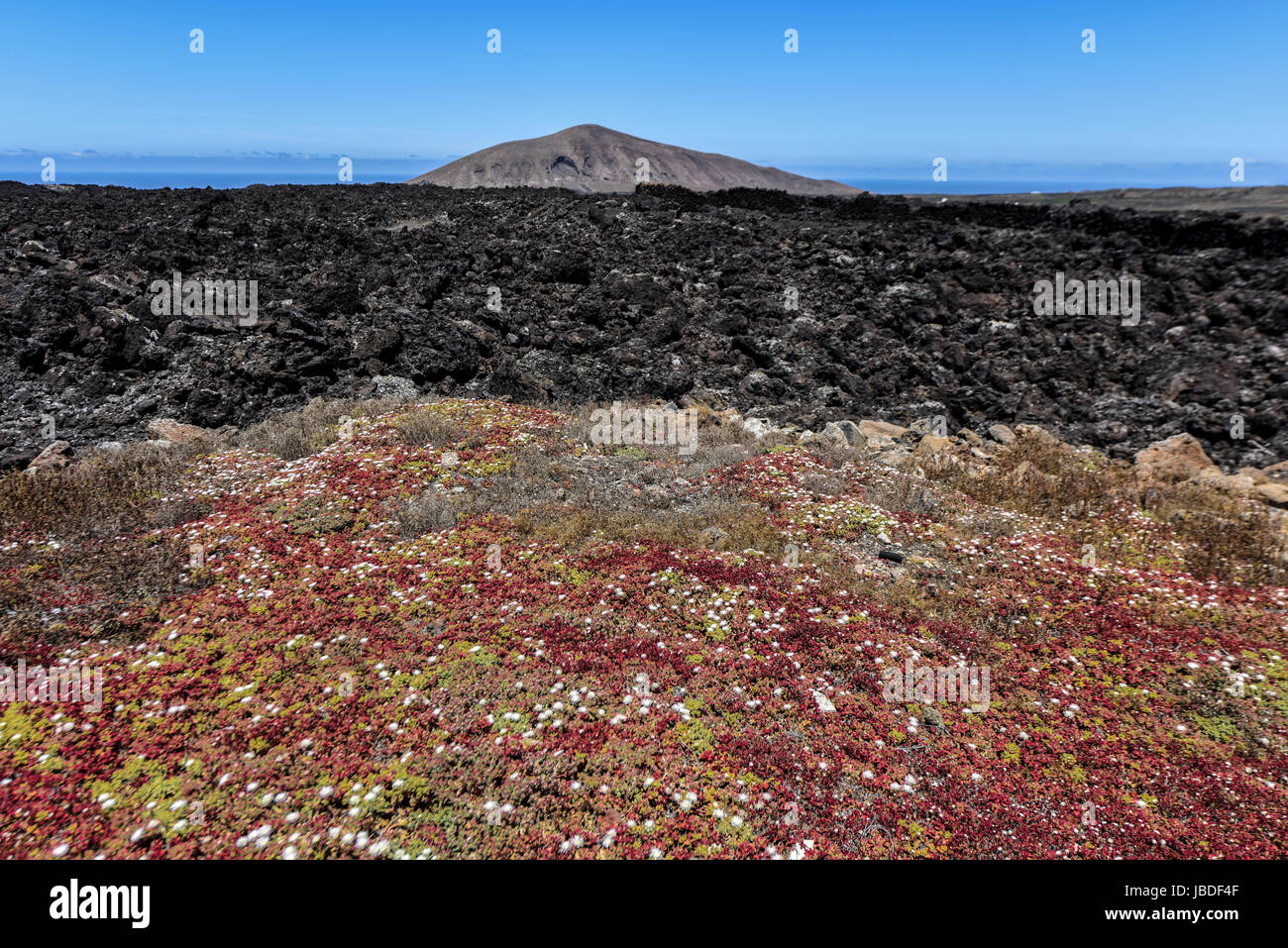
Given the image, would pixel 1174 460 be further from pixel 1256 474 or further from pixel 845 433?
pixel 845 433

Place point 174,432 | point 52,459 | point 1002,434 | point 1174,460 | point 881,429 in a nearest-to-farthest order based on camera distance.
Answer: point 52,459 < point 1174,460 < point 174,432 < point 1002,434 < point 881,429

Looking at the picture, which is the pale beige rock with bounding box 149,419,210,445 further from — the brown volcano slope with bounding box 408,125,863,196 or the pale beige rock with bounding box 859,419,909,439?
the brown volcano slope with bounding box 408,125,863,196

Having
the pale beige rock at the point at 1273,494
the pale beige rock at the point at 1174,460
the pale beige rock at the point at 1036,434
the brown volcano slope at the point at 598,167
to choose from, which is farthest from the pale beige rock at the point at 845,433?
the brown volcano slope at the point at 598,167

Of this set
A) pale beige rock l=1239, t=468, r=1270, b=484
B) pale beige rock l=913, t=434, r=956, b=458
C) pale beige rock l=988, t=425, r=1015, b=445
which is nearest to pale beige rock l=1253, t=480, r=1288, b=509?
pale beige rock l=1239, t=468, r=1270, b=484

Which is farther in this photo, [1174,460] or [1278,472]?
[1174,460]

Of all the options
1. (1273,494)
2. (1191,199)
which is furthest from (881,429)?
(1191,199)

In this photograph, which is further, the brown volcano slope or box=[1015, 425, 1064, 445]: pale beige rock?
the brown volcano slope
